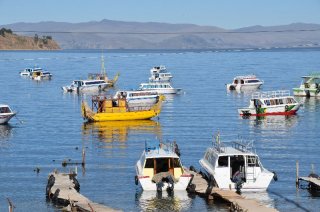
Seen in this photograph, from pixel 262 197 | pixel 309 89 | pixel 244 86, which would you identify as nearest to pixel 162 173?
pixel 262 197

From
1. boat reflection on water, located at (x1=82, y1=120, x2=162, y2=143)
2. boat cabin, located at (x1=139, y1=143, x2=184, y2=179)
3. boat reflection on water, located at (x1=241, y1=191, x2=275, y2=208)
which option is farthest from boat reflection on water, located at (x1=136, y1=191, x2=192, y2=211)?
boat reflection on water, located at (x1=82, y1=120, x2=162, y2=143)

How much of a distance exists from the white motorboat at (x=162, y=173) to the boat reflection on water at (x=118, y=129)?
96.8 feet

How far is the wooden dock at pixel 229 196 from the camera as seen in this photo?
47.2m

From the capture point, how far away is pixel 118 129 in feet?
312

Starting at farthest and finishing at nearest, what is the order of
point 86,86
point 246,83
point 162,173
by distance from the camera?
point 86,86 < point 246,83 < point 162,173

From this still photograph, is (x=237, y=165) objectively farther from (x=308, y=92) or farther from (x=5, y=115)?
(x=308, y=92)

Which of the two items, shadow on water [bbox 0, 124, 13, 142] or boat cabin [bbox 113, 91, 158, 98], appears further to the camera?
boat cabin [bbox 113, 91, 158, 98]

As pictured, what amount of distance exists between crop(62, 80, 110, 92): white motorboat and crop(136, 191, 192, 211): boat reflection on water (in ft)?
368

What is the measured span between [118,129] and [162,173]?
41.1 meters

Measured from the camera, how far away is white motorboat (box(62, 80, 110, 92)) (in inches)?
6516

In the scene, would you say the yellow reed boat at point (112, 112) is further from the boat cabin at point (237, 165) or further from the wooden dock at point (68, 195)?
the boat cabin at point (237, 165)

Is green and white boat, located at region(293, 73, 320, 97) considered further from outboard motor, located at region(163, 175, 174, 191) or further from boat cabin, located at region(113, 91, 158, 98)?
outboard motor, located at region(163, 175, 174, 191)

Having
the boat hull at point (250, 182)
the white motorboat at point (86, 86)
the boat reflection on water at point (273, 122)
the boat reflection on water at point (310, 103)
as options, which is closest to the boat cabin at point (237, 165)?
the boat hull at point (250, 182)

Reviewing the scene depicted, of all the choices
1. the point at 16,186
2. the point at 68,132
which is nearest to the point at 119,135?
the point at 68,132
